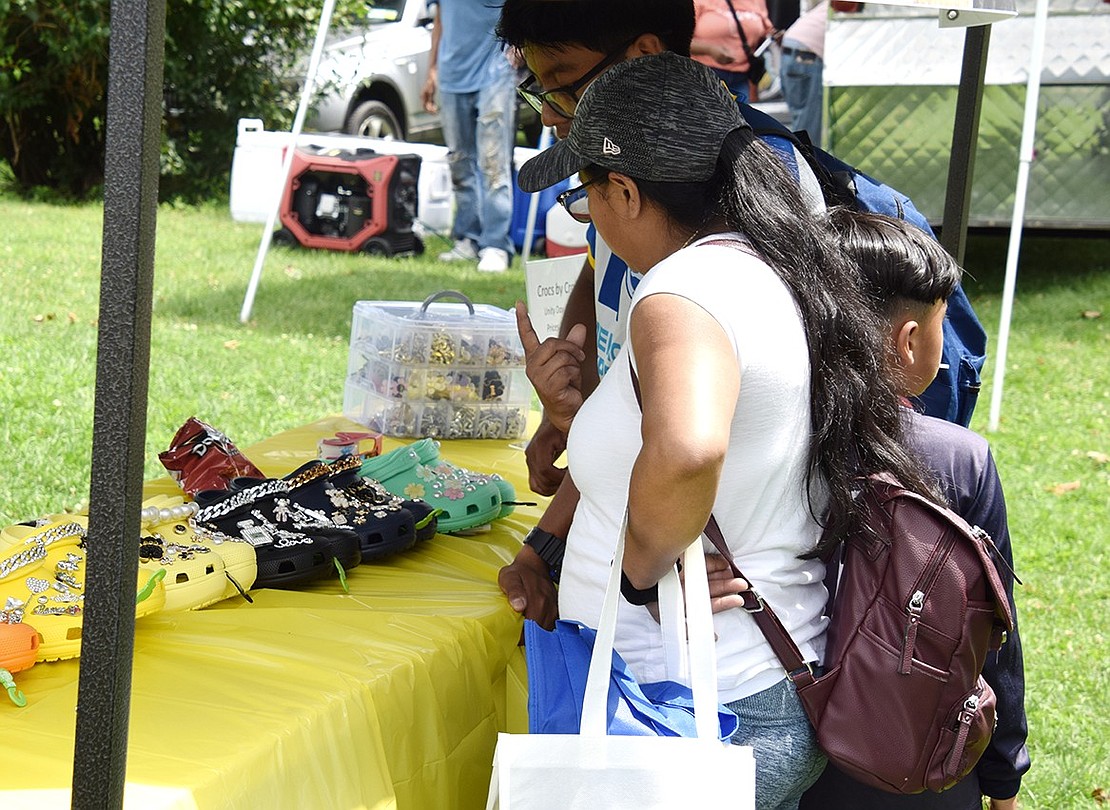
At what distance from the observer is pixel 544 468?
2.59m

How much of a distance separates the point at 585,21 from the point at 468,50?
5.95 metres

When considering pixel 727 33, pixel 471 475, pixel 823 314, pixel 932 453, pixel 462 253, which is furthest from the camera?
pixel 462 253

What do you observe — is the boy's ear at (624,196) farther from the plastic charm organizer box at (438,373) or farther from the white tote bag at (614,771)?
the plastic charm organizer box at (438,373)

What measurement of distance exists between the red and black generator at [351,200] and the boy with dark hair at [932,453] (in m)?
6.72

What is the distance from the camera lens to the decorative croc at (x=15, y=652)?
1.60 m

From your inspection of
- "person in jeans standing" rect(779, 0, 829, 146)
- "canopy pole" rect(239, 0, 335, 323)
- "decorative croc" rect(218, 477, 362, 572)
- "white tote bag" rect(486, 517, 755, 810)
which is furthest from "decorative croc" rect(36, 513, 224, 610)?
"person in jeans standing" rect(779, 0, 829, 146)

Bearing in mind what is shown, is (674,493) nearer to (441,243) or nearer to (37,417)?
(37,417)

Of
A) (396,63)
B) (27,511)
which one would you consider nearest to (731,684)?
(27,511)

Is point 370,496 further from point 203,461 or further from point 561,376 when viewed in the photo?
point 561,376

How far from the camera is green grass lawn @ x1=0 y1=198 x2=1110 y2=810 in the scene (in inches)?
143

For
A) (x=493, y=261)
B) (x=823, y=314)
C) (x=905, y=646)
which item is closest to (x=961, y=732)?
(x=905, y=646)

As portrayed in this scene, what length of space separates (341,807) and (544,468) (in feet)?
3.42

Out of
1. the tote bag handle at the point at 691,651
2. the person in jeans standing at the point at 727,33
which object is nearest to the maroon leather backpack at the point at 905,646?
the tote bag handle at the point at 691,651

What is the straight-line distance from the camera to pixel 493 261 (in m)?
8.23
